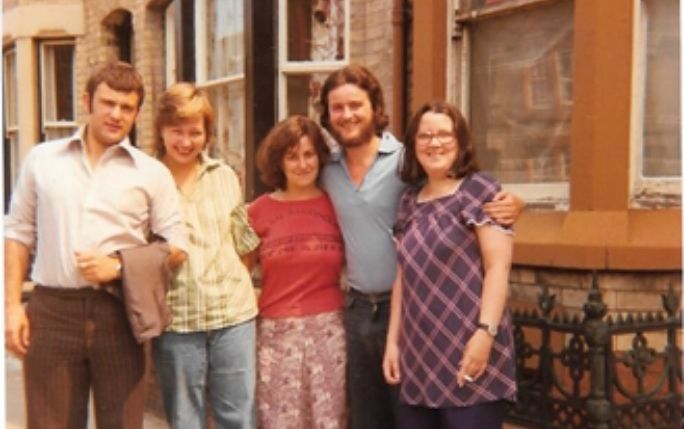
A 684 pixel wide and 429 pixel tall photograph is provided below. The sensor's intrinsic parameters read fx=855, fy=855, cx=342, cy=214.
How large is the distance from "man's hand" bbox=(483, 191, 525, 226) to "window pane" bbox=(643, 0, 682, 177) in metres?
1.96

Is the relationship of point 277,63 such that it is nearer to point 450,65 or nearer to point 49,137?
point 450,65

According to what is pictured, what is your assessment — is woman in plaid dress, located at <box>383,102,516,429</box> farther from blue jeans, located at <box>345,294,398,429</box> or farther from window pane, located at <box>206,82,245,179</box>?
window pane, located at <box>206,82,245,179</box>

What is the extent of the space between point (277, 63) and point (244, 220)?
389 centimetres

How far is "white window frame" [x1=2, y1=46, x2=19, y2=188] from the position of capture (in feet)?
39.7

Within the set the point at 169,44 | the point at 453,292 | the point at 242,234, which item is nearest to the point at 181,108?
the point at 242,234

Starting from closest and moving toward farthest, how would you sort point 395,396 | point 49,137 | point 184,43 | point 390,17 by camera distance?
point 395,396, point 390,17, point 184,43, point 49,137

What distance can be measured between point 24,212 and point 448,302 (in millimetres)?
1479

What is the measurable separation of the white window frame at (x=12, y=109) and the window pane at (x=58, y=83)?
63cm

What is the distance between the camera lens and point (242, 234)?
3277mm

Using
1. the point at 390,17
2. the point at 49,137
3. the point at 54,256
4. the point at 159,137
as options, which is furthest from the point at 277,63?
the point at 49,137

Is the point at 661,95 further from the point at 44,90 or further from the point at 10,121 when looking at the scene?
the point at 10,121

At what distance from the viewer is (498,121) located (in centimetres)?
521

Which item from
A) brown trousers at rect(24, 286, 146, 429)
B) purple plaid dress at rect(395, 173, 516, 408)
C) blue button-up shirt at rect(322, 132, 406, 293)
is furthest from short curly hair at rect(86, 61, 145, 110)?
purple plaid dress at rect(395, 173, 516, 408)

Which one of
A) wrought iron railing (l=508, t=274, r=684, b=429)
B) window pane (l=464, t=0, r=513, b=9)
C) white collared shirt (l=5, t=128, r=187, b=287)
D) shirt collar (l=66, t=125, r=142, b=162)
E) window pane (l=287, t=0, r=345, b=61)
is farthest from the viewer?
window pane (l=287, t=0, r=345, b=61)
